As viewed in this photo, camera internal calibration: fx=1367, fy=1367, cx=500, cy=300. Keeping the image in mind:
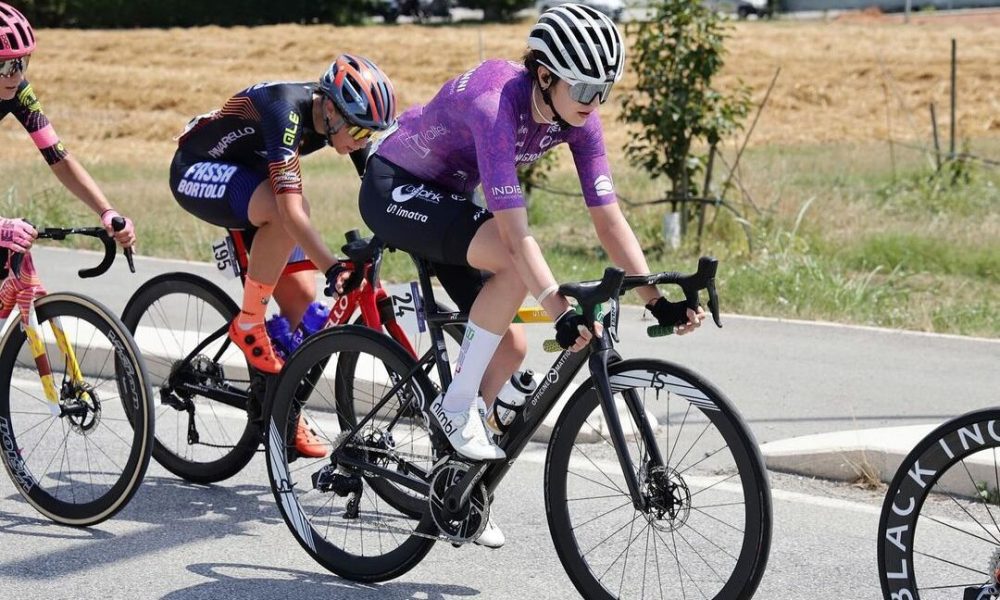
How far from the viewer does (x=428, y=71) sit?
32.6 meters

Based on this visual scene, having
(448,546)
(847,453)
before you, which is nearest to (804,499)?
(847,453)

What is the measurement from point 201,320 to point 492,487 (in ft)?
6.65

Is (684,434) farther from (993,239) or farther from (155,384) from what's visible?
(993,239)

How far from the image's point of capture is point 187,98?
98.4 feet

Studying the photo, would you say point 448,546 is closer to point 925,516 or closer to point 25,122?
point 925,516

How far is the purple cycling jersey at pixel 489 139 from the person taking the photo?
171 inches

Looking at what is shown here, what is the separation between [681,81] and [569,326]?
27.2 ft

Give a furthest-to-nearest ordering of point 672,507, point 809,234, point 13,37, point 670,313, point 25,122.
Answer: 1. point 809,234
2. point 25,122
3. point 13,37
4. point 670,313
5. point 672,507

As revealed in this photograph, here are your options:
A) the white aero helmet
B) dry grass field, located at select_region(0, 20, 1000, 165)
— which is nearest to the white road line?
the white aero helmet

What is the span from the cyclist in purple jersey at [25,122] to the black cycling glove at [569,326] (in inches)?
86.5

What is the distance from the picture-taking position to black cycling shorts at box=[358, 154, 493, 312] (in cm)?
461

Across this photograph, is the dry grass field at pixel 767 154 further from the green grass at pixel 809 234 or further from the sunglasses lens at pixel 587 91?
the sunglasses lens at pixel 587 91

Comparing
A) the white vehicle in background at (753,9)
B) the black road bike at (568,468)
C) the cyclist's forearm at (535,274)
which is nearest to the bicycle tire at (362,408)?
the black road bike at (568,468)

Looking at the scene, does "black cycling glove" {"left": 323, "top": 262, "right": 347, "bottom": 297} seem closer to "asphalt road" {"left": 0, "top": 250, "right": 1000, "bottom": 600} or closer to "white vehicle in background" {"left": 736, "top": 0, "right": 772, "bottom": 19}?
"asphalt road" {"left": 0, "top": 250, "right": 1000, "bottom": 600}
